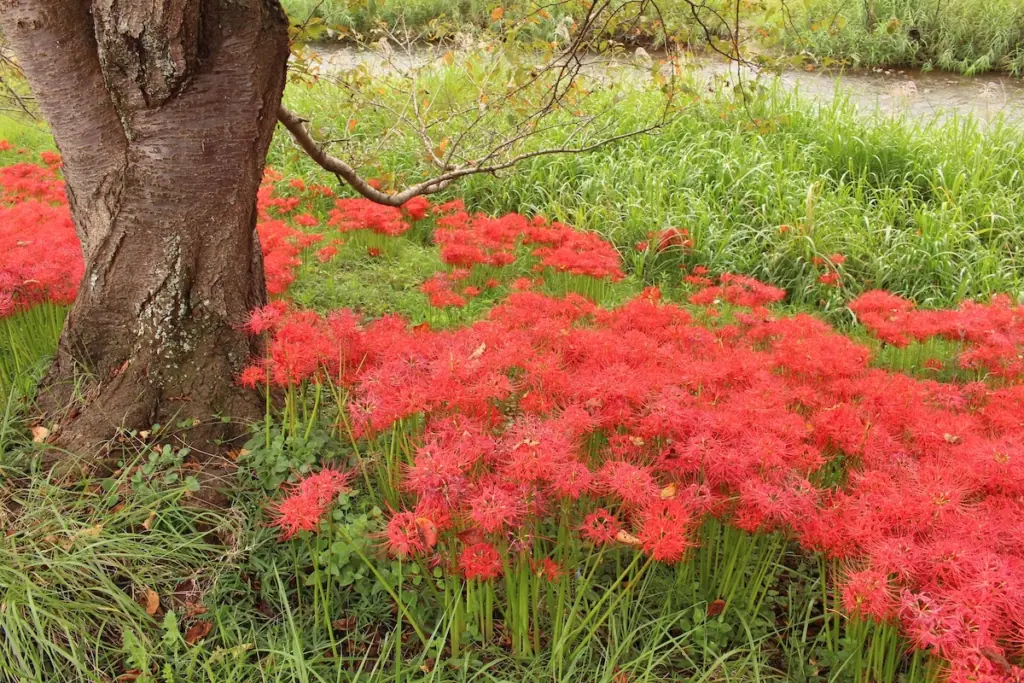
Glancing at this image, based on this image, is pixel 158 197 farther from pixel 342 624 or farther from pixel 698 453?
pixel 698 453

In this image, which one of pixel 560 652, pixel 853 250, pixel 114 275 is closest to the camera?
pixel 560 652

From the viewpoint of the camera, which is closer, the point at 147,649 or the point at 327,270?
Answer: the point at 147,649

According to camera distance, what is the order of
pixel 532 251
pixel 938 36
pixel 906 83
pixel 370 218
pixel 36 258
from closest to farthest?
pixel 36 258
pixel 532 251
pixel 370 218
pixel 906 83
pixel 938 36

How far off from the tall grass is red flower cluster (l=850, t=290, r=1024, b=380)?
9.28 metres

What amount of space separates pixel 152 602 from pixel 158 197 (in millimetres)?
1277

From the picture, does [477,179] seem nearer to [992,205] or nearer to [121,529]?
[992,205]

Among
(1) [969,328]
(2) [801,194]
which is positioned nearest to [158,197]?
(1) [969,328]

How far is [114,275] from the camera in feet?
8.36

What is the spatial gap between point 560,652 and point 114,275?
192cm

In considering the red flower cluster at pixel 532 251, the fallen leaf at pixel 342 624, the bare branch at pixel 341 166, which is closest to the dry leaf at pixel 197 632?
the fallen leaf at pixel 342 624

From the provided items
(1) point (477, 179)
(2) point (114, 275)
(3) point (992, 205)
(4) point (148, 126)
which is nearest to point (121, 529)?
(2) point (114, 275)

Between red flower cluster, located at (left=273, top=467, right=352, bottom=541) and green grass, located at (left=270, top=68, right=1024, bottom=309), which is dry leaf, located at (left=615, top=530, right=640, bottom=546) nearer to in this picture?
red flower cluster, located at (left=273, top=467, right=352, bottom=541)

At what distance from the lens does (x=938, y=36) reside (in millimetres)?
11531

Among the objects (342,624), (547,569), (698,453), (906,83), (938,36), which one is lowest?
(342,624)
